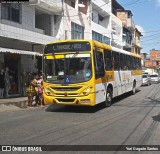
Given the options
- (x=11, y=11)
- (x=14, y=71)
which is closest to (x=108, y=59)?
(x=11, y=11)

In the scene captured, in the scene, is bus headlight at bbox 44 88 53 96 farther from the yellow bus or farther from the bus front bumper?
the bus front bumper

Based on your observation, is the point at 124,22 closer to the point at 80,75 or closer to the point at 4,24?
the point at 4,24

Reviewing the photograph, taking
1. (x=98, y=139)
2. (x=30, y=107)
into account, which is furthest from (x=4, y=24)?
(x=98, y=139)

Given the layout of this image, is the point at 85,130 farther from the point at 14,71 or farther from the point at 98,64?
the point at 14,71

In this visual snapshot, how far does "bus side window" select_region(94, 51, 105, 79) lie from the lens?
13.2m

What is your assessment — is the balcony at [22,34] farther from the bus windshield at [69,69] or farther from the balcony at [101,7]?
the balcony at [101,7]

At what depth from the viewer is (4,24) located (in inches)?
746

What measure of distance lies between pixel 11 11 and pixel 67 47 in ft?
30.1

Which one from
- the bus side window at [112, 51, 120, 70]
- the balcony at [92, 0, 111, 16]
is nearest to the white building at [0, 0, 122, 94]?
the balcony at [92, 0, 111, 16]

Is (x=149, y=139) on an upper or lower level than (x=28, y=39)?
lower

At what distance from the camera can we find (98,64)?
13531mm

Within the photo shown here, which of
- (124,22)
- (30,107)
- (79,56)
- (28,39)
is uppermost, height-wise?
(124,22)

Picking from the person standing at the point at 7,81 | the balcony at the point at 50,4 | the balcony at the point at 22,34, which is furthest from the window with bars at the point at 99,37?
the person standing at the point at 7,81

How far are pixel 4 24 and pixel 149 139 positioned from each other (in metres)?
13.6
